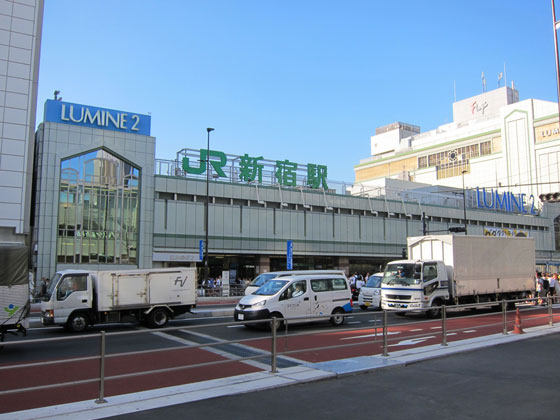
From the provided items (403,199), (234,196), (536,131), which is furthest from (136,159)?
(536,131)

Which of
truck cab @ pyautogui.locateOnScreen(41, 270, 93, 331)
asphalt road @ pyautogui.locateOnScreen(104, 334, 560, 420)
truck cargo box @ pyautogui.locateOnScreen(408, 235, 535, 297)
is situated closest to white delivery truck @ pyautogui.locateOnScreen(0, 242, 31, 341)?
truck cab @ pyautogui.locateOnScreen(41, 270, 93, 331)

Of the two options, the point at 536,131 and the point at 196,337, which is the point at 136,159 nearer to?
the point at 196,337

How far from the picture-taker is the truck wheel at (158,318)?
1712 centimetres

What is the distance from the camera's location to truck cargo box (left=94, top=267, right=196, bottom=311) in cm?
1639

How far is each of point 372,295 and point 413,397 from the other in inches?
639

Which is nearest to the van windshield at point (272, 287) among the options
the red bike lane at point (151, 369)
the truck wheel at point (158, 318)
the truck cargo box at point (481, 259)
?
the red bike lane at point (151, 369)

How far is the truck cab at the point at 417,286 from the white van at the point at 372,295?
243cm

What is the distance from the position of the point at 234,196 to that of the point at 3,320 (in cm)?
3100

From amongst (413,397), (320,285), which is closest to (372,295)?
(320,285)

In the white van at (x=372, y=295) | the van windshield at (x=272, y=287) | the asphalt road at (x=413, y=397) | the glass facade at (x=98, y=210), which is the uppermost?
the glass facade at (x=98, y=210)

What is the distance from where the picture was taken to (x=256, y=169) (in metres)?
43.8

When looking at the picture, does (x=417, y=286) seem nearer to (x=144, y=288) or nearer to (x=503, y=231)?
(x=144, y=288)

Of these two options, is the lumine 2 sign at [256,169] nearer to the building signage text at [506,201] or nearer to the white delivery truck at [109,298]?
the white delivery truck at [109,298]

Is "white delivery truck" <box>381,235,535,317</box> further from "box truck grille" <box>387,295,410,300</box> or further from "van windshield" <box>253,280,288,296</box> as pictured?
"van windshield" <box>253,280,288,296</box>
